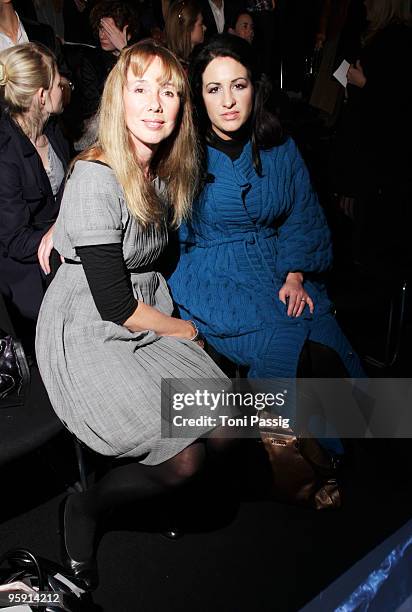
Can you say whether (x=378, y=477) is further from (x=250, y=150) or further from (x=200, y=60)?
(x=200, y=60)

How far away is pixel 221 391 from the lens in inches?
68.5

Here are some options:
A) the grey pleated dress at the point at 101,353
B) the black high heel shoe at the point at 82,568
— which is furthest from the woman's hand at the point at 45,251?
the black high heel shoe at the point at 82,568

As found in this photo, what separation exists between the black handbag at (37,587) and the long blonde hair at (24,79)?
1.55 metres

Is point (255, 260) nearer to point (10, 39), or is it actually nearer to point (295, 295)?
point (295, 295)

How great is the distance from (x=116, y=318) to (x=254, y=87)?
0.89m

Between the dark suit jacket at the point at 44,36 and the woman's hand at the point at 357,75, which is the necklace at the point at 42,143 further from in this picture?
the woman's hand at the point at 357,75

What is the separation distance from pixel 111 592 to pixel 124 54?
1.44 m

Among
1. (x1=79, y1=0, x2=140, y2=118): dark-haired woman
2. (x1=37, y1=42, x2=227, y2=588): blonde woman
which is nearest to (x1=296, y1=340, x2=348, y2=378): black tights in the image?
(x1=37, y1=42, x2=227, y2=588): blonde woman

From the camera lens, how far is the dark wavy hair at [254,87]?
1.89 metres

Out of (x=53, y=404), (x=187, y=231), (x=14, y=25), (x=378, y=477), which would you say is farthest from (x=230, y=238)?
(x=14, y=25)

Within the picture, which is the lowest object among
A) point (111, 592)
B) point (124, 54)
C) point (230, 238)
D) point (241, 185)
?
point (111, 592)

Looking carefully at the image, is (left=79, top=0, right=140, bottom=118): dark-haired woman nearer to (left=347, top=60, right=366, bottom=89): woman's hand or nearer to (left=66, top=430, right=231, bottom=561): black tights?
(left=347, top=60, right=366, bottom=89): woman's hand

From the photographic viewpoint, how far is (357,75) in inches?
114

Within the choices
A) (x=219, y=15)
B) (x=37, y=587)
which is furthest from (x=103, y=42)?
(x=37, y=587)
